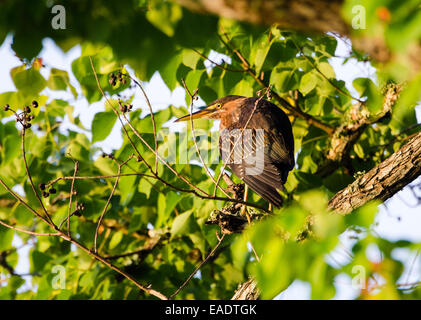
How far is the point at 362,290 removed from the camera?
1.15 metres

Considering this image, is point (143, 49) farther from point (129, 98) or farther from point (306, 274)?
point (129, 98)

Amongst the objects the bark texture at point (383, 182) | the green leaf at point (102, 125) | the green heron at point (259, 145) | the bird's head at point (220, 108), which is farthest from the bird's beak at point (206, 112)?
the bark texture at point (383, 182)

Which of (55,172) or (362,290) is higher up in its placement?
(55,172)

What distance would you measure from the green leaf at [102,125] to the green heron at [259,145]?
0.60 meters

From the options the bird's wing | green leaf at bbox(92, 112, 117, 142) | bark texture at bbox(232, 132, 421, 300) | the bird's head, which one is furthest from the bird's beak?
bark texture at bbox(232, 132, 421, 300)

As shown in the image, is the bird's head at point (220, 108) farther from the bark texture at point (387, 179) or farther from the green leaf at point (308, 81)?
the bark texture at point (387, 179)

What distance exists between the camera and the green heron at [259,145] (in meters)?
2.88

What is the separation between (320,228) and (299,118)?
8.55 feet

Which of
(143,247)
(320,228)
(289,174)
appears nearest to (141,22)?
(320,228)

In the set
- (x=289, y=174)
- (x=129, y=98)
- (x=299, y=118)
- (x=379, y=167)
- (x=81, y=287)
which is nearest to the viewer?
(x=379, y=167)

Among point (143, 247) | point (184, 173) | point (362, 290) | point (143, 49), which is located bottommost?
point (362, 290)

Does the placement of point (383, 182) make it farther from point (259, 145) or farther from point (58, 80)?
point (58, 80)

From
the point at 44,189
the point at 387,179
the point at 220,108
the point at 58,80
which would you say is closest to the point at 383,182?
the point at 387,179

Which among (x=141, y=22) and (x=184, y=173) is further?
(x=184, y=173)
